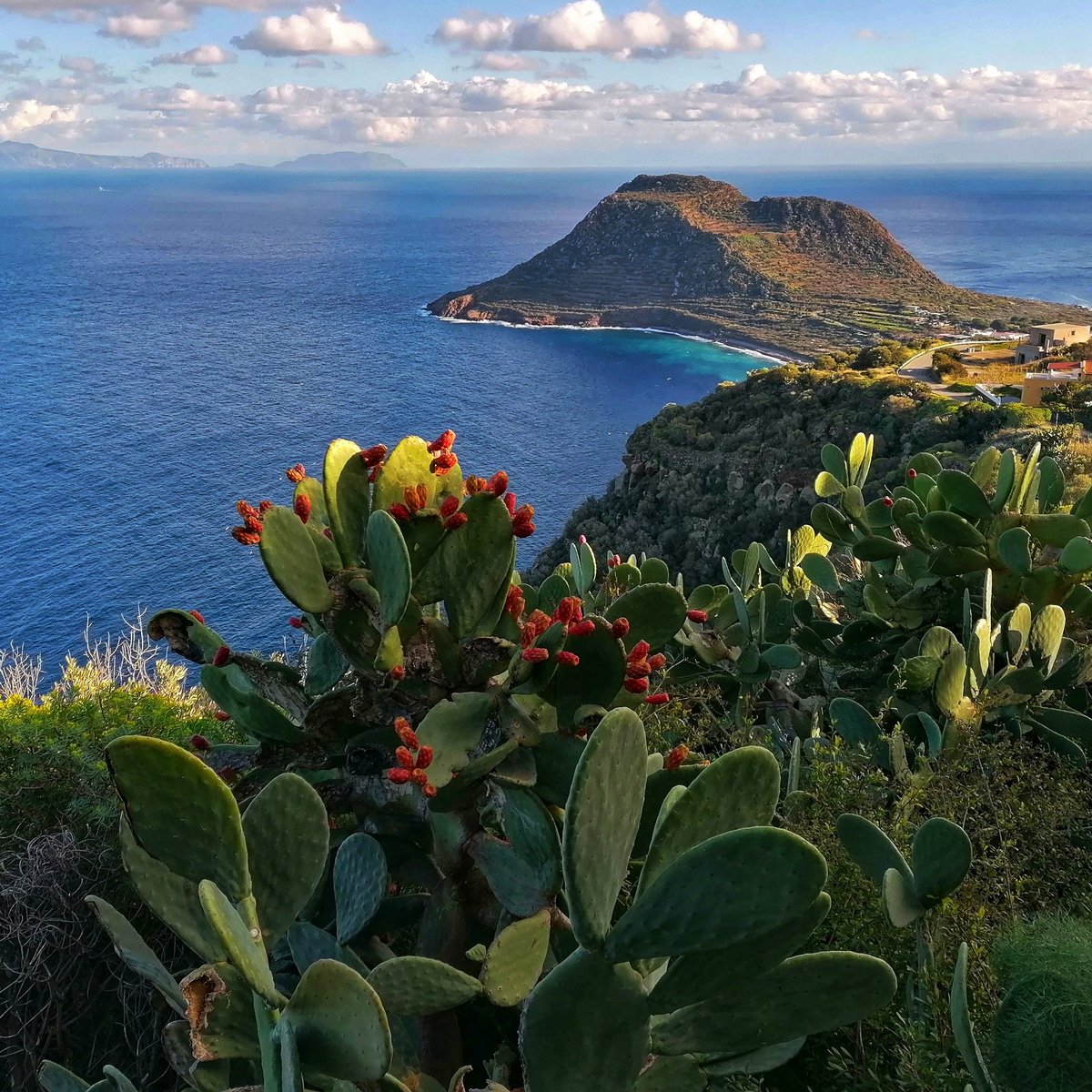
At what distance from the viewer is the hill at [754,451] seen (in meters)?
29.2

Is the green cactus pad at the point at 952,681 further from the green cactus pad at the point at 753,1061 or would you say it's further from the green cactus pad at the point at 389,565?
the green cactus pad at the point at 389,565

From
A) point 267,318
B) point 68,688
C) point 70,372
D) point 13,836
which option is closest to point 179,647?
point 13,836

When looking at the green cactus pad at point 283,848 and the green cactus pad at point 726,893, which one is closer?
the green cactus pad at point 726,893

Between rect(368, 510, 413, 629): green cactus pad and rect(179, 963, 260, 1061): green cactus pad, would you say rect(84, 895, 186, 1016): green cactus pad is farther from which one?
rect(368, 510, 413, 629): green cactus pad

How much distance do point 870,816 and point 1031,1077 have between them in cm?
109

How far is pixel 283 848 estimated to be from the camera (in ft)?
6.93

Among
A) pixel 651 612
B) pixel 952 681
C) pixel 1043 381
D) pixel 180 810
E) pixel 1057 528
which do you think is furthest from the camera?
pixel 1043 381

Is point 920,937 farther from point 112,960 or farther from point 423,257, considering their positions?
point 423,257

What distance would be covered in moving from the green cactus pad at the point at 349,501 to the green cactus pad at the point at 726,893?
126 centimetres

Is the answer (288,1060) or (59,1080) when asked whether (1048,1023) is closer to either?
(288,1060)

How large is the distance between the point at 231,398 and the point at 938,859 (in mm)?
66017

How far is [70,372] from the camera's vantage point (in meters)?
68.8

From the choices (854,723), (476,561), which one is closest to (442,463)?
(476,561)

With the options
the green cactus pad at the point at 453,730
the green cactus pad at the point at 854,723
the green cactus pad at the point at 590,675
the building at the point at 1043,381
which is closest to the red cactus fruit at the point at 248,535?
the green cactus pad at the point at 453,730
